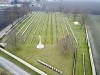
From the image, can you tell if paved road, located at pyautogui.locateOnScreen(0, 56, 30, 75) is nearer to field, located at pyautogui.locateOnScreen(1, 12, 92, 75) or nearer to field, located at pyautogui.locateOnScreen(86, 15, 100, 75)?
field, located at pyautogui.locateOnScreen(1, 12, 92, 75)

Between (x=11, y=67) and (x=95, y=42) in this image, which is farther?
(x=95, y=42)

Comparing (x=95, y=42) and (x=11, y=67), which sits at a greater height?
(x=11, y=67)

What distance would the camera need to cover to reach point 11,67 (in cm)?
3412

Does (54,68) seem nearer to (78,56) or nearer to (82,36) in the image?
(78,56)

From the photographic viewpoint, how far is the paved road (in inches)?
1265

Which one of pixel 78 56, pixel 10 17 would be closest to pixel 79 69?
pixel 78 56

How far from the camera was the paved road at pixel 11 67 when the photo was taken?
32.1m

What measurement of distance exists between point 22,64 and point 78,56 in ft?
37.1

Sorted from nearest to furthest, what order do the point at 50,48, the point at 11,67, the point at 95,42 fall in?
the point at 11,67 < the point at 50,48 < the point at 95,42

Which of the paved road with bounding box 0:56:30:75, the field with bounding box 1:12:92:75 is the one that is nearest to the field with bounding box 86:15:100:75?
the field with bounding box 1:12:92:75

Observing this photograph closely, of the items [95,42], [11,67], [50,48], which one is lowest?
[95,42]

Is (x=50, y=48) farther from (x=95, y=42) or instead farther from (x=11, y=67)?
(x=95, y=42)

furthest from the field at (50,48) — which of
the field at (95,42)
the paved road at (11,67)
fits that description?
the paved road at (11,67)

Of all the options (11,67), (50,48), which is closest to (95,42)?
(50,48)
